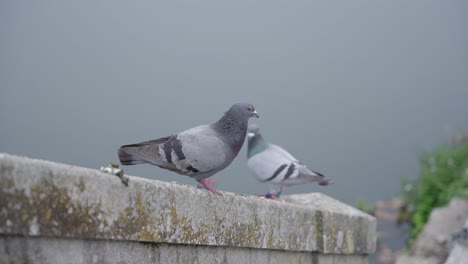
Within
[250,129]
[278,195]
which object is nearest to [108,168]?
[278,195]

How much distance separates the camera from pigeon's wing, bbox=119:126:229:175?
298cm

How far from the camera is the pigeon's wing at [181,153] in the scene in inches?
117

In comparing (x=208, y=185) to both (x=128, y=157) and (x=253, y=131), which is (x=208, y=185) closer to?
(x=128, y=157)

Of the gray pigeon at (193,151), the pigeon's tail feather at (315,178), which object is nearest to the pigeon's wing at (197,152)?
the gray pigeon at (193,151)

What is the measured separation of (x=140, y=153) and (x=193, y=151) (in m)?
0.28

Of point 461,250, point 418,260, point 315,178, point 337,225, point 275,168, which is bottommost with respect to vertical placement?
point 418,260

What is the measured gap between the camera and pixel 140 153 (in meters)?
2.96

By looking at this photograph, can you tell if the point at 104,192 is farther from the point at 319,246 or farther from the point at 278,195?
the point at 278,195

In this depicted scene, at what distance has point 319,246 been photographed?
4.00 m

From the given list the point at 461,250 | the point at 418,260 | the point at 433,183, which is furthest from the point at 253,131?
the point at 433,183

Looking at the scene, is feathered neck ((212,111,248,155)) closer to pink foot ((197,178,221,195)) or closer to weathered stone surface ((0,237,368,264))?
pink foot ((197,178,221,195))

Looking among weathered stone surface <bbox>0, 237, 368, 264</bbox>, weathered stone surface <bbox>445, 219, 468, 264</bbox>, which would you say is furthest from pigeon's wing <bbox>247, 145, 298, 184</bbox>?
weathered stone surface <bbox>445, 219, 468, 264</bbox>

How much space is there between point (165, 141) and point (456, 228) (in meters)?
5.57

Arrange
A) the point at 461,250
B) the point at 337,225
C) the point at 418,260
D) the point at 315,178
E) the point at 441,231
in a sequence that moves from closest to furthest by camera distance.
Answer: the point at 337,225, the point at 315,178, the point at 461,250, the point at 418,260, the point at 441,231
